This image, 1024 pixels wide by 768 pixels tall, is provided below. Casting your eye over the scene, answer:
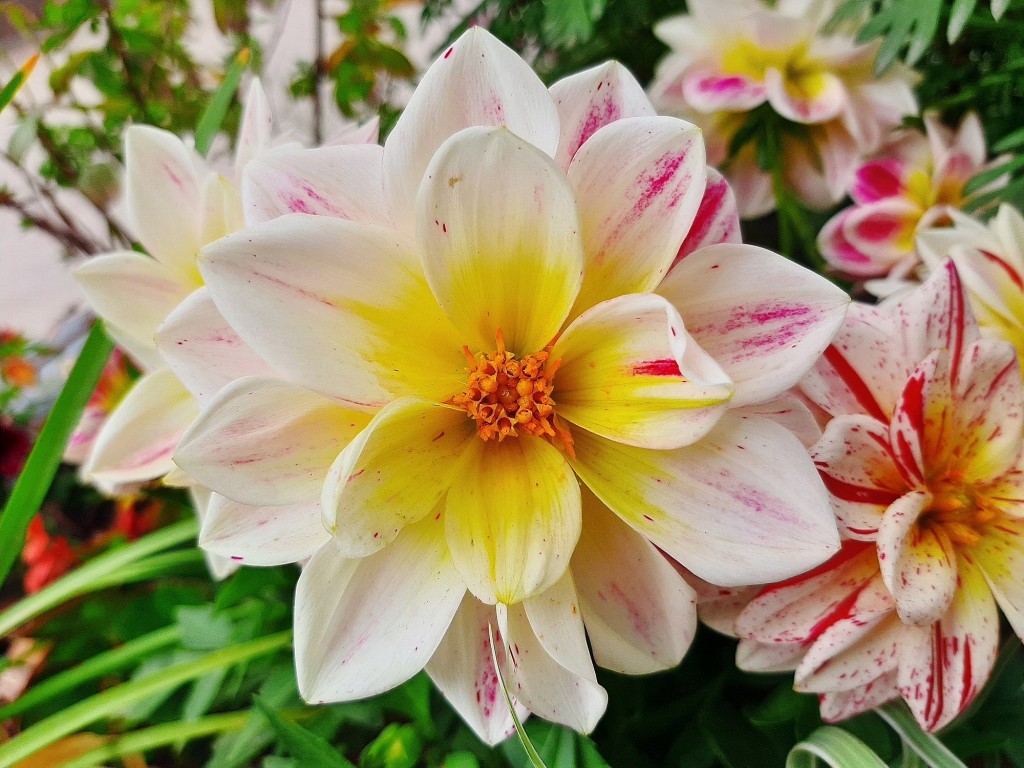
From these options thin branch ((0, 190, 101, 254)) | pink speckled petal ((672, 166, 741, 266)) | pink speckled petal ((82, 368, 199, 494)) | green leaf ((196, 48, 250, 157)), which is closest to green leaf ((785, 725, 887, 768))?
pink speckled petal ((672, 166, 741, 266))

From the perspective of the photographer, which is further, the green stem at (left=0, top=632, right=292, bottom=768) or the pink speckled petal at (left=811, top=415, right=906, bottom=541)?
the green stem at (left=0, top=632, right=292, bottom=768)

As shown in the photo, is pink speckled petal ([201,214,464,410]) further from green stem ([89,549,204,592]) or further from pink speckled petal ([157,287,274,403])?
green stem ([89,549,204,592])

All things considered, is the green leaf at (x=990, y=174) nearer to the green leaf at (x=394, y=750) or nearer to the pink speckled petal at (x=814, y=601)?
the pink speckled petal at (x=814, y=601)

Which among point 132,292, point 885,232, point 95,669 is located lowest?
point 95,669

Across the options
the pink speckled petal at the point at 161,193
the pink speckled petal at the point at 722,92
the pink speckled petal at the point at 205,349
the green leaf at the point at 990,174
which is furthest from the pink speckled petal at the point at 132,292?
the green leaf at the point at 990,174

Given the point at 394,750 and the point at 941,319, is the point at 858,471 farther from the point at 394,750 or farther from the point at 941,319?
the point at 394,750

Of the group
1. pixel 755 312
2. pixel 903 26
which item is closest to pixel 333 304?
pixel 755 312

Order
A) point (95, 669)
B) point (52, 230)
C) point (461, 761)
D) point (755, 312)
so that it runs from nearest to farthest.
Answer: point (755, 312) < point (461, 761) < point (95, 669) < point (52, 230)
